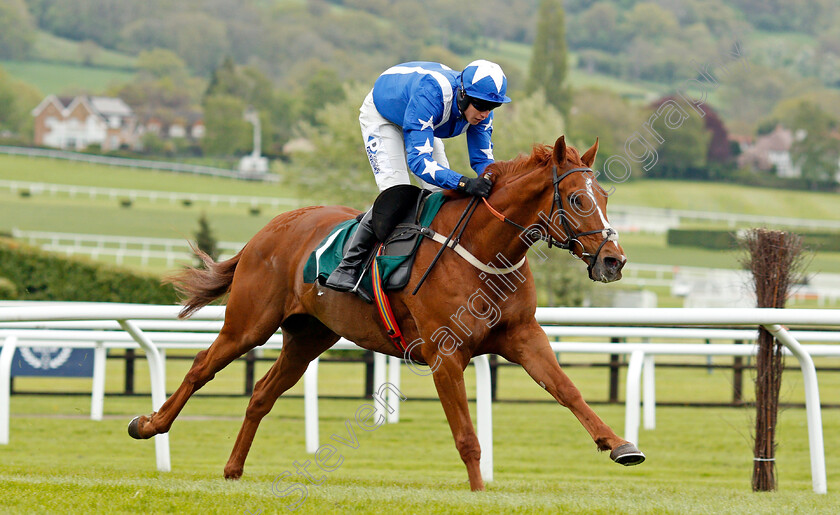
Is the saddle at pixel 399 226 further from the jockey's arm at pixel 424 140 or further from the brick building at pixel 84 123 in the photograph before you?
the brick building at pixel 84 123

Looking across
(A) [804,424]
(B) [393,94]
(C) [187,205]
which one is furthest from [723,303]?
(C) [187,205]

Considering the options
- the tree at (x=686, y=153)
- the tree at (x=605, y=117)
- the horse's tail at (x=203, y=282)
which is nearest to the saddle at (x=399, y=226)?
the horse's tail at (x=203, y=282)

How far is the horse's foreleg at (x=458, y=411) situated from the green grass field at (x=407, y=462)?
0.43ft

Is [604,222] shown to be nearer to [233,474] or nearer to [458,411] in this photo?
[458,411]

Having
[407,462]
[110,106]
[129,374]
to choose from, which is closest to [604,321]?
[407,462]

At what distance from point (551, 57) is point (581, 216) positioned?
226 feet

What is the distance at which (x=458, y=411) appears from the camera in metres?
4.09

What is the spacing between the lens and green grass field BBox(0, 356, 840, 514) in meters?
3.64

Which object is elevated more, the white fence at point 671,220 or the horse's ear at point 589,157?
the white fence at point 671,220

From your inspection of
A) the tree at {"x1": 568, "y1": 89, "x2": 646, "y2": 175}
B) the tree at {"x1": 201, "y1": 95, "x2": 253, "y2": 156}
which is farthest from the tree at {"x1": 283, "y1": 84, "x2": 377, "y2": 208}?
the tree at {"x1": 201, "y1": 95, "x2": 253, "y2": 156}

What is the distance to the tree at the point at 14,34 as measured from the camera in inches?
4176

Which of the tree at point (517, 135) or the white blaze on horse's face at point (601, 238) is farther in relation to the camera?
the tree at point (517, 135)

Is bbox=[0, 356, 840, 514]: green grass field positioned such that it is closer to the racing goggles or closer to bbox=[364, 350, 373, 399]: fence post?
bbox=[364, 350, 373, 399]: fence post

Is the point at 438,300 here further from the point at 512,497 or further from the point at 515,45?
the point at 515,45
